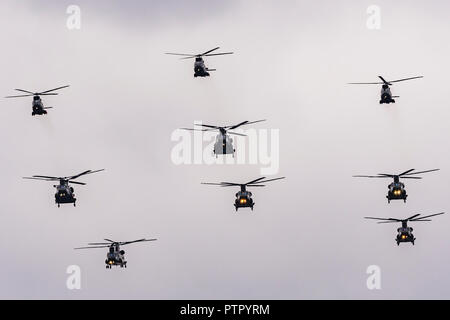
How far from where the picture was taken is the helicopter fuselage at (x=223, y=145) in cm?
17962

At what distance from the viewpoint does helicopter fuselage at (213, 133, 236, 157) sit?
180 m

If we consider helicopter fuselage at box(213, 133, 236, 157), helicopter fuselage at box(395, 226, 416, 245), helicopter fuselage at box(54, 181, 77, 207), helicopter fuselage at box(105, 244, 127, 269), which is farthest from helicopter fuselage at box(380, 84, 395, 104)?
helicopter fuselage at box(54, 181, 77, 207)

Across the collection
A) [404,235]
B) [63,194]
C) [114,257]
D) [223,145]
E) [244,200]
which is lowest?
[114,257]

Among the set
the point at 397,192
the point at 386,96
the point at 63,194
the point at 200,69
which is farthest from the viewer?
the point at 200,69

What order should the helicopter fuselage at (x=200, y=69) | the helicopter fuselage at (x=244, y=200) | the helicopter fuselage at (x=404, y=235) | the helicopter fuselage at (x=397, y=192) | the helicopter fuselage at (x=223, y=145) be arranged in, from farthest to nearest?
the helicopter fuselage at (x=200, y=69) → the helicopter fuselage at (x=404, y=235) → the helicopter fuselage at (x=397, y=192) → the helicopter fuselage at (x=244, y=200) → the helicopter fuselage at (x=223, y=145)

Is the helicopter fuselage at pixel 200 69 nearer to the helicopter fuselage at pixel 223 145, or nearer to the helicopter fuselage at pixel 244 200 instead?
the helicopter fuselage at pixel 223 145

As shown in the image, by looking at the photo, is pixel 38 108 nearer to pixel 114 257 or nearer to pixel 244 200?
pixel 114 257

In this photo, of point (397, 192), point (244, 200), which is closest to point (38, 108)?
point (244, 200)

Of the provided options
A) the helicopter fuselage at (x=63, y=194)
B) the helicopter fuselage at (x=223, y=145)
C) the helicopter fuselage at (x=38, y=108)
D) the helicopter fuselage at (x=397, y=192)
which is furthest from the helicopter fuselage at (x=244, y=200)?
the helicopter fuselage at (x=38, y=108)

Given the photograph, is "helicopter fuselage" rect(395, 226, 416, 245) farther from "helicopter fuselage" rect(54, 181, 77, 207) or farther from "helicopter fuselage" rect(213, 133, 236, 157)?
"helicopter fuselage" rect(54, 181, 77, 207)

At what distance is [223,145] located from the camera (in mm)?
→ 180250
